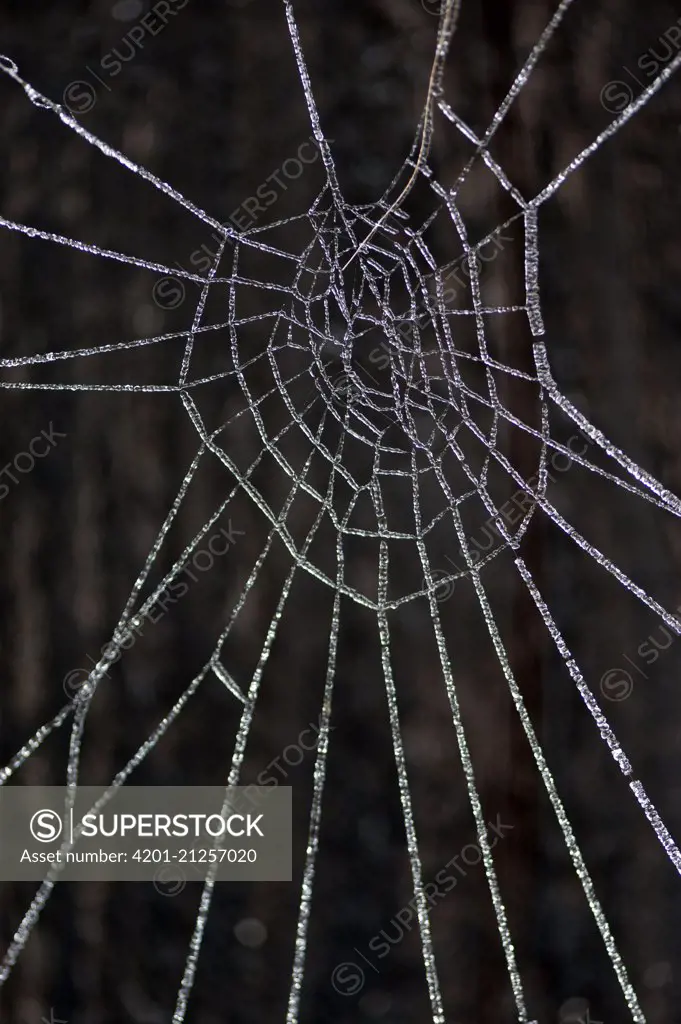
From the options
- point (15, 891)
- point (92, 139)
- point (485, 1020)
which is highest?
point (92, 139)

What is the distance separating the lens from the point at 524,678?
512 mm

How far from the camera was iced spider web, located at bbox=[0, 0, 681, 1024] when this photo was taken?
50 centimetres

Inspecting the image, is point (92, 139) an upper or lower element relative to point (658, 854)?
upper

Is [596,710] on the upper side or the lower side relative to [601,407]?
lower

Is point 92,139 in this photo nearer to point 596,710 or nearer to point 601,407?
point 601,407

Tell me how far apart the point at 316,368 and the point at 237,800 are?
0.81 feet

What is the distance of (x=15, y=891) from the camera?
0.50m

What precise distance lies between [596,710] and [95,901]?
299 mm

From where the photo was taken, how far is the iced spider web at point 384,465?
0.50 m

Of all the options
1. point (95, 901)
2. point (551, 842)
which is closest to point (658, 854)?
point (551, 842)

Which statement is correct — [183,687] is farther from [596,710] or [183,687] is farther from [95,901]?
[596,710]

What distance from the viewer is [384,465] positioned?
53 cm

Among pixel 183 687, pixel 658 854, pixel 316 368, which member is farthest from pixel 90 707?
pixel 658 854

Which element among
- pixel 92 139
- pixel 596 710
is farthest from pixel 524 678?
pixel 92 139
